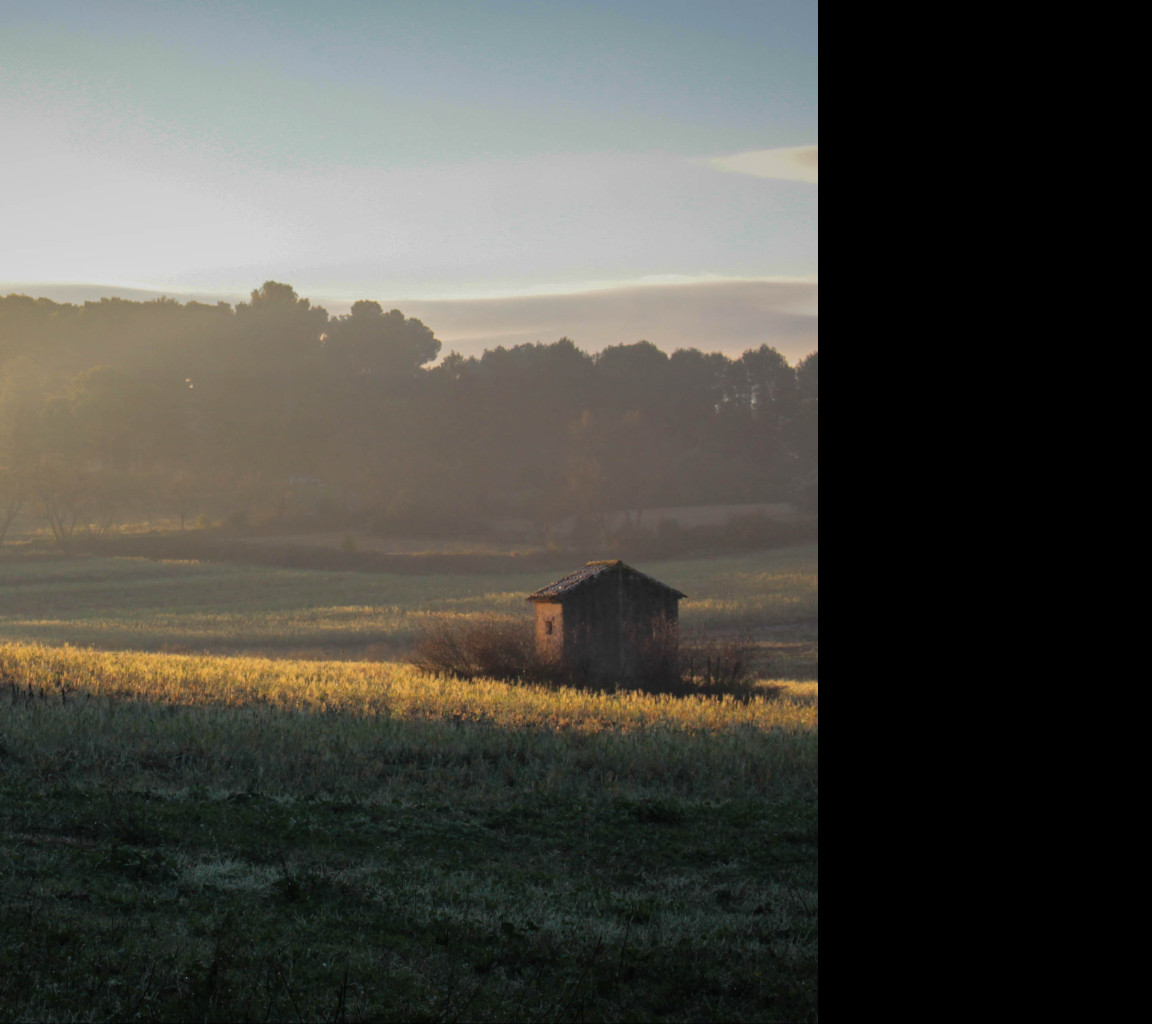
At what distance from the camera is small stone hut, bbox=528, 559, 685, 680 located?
94.1ft

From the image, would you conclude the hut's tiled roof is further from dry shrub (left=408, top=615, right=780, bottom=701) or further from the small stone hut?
dry shrub (left=408, top=615, right=780, bottom=701)

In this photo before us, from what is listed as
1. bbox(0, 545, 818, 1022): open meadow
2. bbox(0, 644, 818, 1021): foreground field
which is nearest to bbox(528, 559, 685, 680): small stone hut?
bbox(0, 545, 818, 1022): open meadow

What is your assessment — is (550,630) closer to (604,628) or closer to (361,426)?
(604,628)

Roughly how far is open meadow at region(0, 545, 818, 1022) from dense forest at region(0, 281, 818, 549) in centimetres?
5948

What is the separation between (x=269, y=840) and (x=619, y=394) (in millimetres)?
90604

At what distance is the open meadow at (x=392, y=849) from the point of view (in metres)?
6.59

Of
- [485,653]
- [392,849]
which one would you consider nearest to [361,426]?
[485,653]

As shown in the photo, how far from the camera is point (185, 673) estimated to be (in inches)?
950

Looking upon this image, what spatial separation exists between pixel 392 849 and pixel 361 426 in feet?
270

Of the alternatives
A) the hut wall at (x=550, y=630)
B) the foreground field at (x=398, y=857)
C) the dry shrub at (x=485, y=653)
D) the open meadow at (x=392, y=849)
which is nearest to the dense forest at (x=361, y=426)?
the dry shrub at (x=485, y=653)

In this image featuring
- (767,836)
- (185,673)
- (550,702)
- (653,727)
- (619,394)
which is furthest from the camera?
(619,394)
